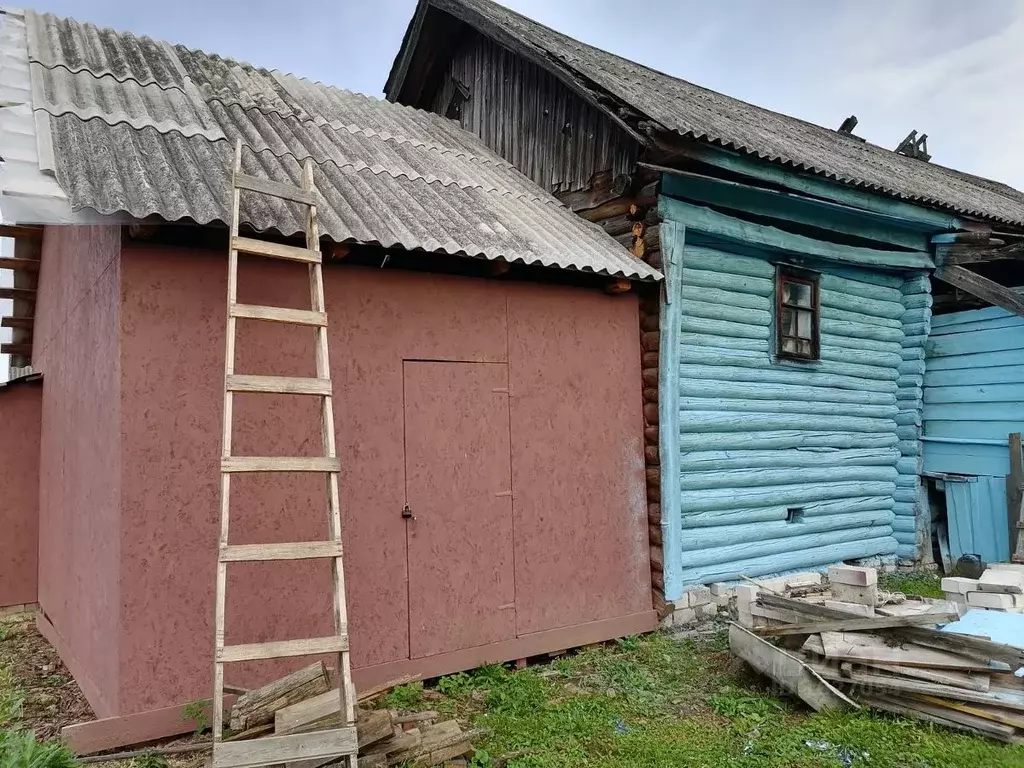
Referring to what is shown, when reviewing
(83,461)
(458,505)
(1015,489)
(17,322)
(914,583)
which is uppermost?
(17,322)

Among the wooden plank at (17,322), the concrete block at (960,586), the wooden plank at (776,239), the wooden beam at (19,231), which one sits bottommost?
the concrete block at (960,586)

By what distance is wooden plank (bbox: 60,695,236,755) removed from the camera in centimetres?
397

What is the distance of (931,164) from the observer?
1452cm

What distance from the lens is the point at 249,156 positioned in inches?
218

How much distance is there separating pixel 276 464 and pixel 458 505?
2.04 m

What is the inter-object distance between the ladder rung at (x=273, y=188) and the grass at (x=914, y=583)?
675cm

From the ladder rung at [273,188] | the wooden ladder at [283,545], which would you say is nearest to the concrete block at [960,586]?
the wooden ladder at [283,545]

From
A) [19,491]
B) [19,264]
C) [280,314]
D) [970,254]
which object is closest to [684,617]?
[280,314]

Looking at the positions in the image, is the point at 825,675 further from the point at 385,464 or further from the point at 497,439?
the point at 385,464

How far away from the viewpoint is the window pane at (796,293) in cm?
773

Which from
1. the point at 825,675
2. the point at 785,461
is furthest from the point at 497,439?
the point at 785,461

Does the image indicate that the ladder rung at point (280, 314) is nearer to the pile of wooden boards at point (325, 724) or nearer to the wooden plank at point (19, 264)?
the pile of wooden boards at point (325, 724)

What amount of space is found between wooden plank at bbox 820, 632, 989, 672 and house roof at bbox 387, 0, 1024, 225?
13.5 feet

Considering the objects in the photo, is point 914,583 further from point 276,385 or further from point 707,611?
point 276,385
